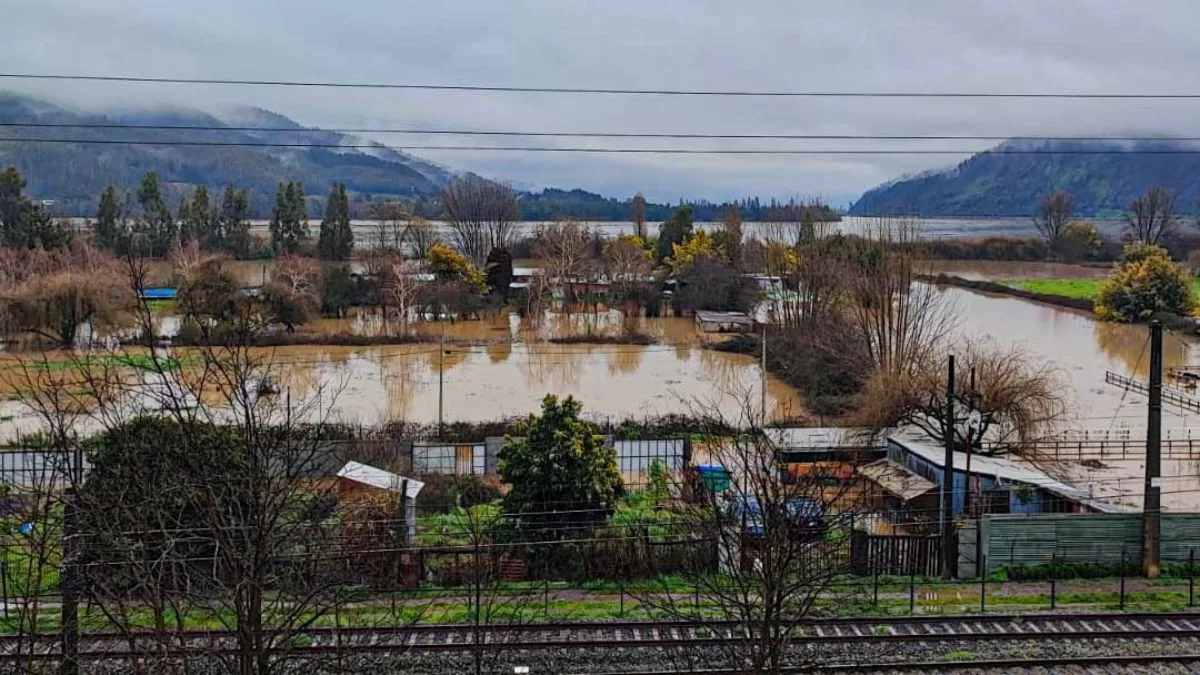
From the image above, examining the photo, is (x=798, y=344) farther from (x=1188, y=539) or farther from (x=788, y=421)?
(x=1188, y=539)

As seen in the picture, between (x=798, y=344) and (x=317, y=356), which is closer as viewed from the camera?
(x=798, y=344)

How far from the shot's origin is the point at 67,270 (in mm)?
28656

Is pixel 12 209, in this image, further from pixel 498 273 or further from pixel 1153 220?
pixel 1153 220

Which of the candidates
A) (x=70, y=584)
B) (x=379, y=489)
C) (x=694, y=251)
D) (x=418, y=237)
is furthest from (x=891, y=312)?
(x=418, y=237)

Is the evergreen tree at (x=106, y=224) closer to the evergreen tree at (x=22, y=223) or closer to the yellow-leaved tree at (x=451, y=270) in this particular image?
the evergreen tree at (x=22, y=223)

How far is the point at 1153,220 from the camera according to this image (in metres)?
54.3

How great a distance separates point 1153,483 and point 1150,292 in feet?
72.9

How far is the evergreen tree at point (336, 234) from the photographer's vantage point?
42.8 meters

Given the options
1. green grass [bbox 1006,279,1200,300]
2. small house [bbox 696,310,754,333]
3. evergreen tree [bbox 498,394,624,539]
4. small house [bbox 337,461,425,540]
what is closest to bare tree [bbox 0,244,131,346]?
small house [bbox 696,310,754,333]

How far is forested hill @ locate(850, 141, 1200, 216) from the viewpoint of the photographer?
127 metres

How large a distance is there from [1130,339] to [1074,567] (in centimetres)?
1983

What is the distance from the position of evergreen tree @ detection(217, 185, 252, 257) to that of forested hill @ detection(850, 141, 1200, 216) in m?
85.2

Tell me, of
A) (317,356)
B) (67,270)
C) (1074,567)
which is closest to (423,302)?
(317,356)

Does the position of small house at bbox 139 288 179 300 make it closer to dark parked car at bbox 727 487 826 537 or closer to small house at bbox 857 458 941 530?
small house at bbox 857 458 941 530
